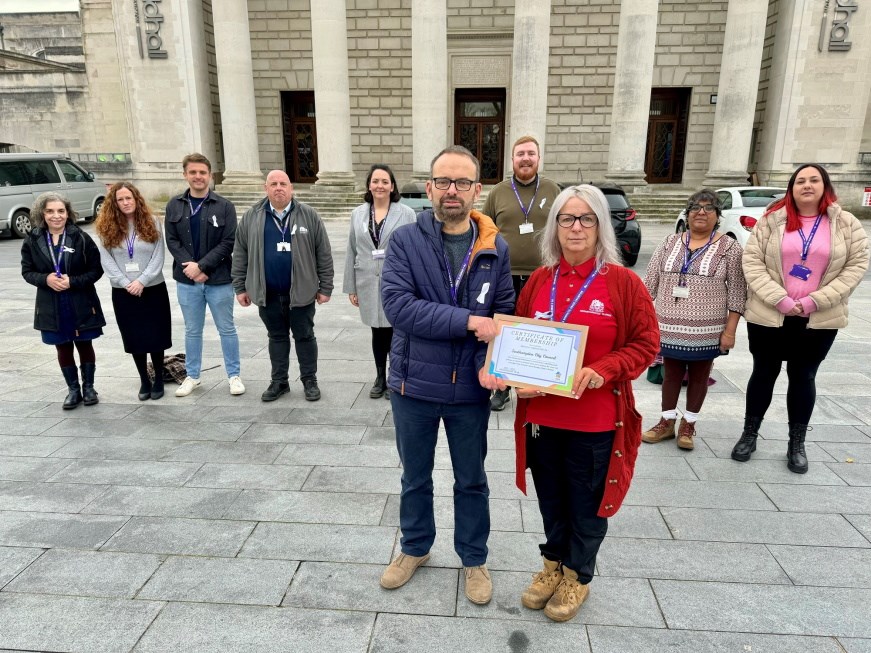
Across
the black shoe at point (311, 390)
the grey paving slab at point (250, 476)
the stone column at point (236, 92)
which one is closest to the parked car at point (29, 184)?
the stone column at point (236, 92)

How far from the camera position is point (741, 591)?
9.27ft

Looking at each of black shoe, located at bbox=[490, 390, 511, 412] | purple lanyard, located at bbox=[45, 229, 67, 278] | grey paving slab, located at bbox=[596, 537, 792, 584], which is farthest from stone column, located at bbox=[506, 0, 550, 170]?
grey paving slab, located at bbox=[596, 537, 792, 584]

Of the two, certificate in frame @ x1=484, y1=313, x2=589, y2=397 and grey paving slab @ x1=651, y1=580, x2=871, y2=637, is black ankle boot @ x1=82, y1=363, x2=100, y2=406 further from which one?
grey paving slab @ x1=651, y1=580, x2=871, y2=637

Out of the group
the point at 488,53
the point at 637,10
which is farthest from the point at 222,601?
the point at 488,53

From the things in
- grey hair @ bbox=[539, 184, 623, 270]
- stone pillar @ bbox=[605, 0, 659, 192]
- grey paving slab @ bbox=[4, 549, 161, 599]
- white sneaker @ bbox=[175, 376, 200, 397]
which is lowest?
white sneaker @ bbox=[175, 376, 200, 397]

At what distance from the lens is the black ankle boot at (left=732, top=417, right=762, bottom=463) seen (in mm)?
4176

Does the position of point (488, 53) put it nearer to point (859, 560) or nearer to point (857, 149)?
point (857, 149)

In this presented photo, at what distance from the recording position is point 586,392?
2461mm

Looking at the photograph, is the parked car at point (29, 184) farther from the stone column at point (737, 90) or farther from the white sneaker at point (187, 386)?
the stone column at point (737, 90)

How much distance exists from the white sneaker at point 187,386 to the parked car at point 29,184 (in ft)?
41.1

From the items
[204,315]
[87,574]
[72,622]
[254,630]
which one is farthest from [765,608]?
[204,315]

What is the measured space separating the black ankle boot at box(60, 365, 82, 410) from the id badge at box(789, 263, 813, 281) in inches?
228

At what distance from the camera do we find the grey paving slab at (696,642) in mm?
2477

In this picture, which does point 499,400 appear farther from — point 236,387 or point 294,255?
point 236,387
